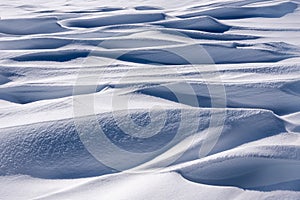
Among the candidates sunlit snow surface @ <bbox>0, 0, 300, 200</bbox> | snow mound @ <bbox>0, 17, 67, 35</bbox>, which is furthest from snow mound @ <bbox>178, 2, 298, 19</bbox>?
snow mound @ <bbox>0, 17, 67, 35</bbox>

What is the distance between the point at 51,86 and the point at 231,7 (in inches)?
60.7

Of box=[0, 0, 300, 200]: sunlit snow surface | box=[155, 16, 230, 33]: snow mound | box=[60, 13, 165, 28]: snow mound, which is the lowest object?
box=[0, 0, 300, 200]: sunlit snow surface

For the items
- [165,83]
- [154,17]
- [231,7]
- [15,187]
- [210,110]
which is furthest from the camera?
[231,7]

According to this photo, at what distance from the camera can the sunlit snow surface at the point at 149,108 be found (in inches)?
42.3

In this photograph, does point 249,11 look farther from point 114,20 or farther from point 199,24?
point 114,20

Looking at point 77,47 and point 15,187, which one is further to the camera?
point 77,47

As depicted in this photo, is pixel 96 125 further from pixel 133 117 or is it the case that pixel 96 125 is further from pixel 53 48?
pixel 53 48

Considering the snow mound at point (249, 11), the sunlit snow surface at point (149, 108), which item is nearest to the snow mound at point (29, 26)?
the sunlit snow surface at point (149, 108)

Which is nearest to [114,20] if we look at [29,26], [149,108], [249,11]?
[29,26]

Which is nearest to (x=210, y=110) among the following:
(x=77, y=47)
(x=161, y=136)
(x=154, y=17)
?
(x=161, y=136)

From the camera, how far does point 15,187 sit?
3.49 ft

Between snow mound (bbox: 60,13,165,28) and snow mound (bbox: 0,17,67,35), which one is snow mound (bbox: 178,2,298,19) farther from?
snow mound (bbox: 0,17,67,35)

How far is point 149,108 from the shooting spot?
1.38 metres

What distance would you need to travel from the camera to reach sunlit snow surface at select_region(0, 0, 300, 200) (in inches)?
42.3
